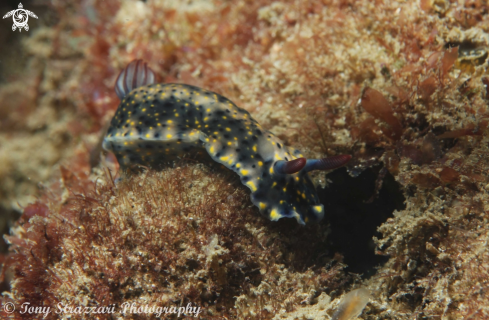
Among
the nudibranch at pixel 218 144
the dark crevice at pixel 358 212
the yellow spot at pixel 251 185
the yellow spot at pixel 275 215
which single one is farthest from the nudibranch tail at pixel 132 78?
the dark crevice at pixel 358 212

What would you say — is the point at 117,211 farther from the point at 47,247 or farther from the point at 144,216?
the point at 47,247

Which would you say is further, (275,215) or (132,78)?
(132,78)

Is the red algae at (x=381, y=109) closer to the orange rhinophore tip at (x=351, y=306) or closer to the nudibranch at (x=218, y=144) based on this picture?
the nudibranch at (x=218, y=144)

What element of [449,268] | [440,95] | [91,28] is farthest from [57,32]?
[449,268]

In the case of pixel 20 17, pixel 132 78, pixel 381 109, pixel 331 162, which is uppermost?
pixel 20 17

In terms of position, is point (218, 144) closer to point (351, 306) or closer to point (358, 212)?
point (358, 212)

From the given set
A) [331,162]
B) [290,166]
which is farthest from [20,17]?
[331,162]

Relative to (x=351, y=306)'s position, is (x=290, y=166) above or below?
above

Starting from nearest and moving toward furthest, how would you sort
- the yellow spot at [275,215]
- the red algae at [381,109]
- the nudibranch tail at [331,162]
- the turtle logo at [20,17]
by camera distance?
the nudibranch tail at [331,162] < the yellow spot at [275,215] < the red algae at [381,109] < the turtle logo at [20,17]
